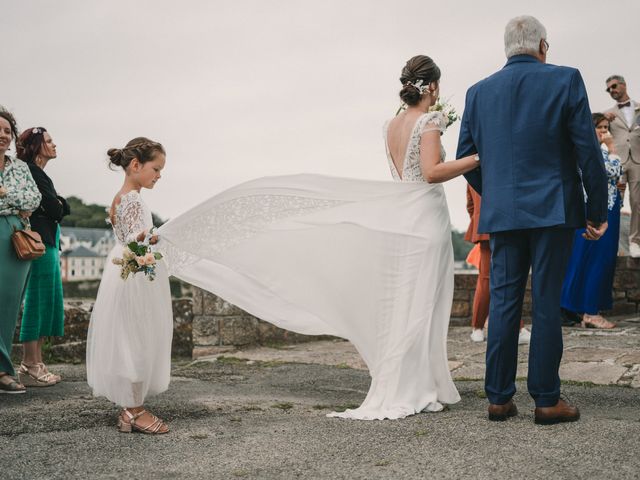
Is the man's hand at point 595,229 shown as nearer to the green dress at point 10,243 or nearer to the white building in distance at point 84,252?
the green dress at point 10,243

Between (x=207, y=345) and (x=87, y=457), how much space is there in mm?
5200

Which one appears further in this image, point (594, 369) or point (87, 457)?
point (594, 369)

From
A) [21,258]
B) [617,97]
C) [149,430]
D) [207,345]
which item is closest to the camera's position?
[149,430]

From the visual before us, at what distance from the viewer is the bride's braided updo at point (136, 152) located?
14.9 ft

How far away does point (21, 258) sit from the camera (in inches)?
228

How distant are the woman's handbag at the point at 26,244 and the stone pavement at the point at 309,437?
42.1 inches

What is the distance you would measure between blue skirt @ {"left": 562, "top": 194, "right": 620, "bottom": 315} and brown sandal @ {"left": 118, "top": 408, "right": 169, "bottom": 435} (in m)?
6.14

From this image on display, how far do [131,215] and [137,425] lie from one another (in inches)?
48.5

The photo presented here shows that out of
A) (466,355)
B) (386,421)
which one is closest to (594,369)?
(466,355)

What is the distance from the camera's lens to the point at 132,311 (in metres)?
4.46

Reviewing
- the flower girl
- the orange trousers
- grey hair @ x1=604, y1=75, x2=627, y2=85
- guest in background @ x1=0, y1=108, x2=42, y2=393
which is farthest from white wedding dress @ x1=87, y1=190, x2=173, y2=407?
grey hair @ x1=604, y1=75, x2=627, y2=85

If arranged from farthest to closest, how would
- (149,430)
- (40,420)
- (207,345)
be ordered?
(207,345) < (40,420) < (149,430)

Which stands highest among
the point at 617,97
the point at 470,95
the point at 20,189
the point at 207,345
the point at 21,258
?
the point at 617,97

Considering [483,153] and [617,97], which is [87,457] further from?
[617,97]
